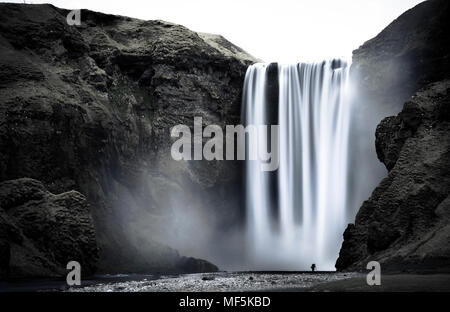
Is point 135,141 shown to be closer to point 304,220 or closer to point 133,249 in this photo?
point 133,249

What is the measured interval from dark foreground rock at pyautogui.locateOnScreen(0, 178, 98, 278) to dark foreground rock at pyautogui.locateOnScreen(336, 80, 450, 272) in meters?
13.0

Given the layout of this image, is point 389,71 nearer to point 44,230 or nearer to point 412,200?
point 412,200

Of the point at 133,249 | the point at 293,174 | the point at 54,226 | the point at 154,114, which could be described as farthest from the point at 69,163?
the point at 293,174

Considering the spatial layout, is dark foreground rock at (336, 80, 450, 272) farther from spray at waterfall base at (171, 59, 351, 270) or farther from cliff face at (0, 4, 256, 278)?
cliff face at (0, 4, 256, 278)

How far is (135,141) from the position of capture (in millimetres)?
43000

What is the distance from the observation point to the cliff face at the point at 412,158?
23797 millimetres

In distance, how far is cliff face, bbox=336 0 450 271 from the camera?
23.8m

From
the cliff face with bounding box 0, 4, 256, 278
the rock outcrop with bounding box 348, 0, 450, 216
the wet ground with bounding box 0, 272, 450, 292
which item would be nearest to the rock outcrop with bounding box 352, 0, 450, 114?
the rock outcrop with bounding box 348, 0, 450, 216

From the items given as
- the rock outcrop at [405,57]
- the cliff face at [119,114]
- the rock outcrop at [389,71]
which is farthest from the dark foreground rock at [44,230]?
the rock outcrop at [405,57]

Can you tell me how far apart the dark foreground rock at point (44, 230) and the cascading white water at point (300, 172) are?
1826 cm

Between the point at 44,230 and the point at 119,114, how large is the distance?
17.7 metres

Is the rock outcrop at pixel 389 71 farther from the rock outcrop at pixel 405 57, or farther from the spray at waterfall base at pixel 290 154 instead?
the spray at waterfall base at pixel 290 154

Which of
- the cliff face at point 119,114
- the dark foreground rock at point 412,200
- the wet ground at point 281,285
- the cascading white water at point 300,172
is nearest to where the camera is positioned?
A: the wet ground at point 281,285

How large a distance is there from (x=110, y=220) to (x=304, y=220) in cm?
1439
